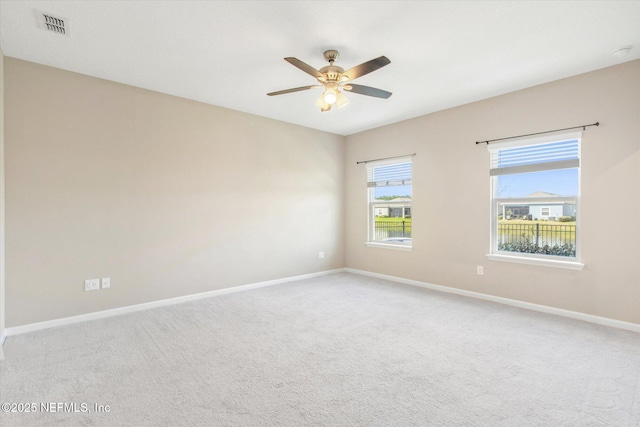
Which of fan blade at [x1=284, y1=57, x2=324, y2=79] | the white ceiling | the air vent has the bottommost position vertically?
fan blade at [x1=284, y1=57, x2=324, y2=79]

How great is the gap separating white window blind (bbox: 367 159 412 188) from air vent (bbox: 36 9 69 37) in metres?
4.42

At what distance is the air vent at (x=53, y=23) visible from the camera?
2420 mm

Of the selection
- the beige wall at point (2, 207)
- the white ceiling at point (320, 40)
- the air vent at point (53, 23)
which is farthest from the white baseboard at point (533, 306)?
the air vent at point (53, 23)

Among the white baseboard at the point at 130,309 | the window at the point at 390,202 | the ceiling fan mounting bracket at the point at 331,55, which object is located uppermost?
the ceiling fan mounting bracket at the point at 331,55

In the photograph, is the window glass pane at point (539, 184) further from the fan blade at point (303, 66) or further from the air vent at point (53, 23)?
the air vent at point (53, 23)

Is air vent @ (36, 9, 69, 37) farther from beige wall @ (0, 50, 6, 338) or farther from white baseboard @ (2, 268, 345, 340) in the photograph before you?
white baseboard @ (2, 268, 345, 340)

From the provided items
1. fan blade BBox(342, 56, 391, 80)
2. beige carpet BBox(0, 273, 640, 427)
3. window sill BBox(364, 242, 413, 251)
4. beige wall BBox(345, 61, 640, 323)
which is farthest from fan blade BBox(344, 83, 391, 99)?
window sill BBox(364, 242, 413, 251)

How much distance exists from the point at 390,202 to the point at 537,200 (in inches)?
87.7

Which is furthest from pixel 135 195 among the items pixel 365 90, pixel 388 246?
pixel 388 246

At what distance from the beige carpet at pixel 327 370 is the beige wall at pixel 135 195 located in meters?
0.55

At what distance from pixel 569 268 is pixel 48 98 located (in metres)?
5.96

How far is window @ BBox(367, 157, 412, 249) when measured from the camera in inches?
207

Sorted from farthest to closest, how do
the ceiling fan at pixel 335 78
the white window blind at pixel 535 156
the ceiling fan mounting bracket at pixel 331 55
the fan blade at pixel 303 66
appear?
the white window blind at pixel 535 156, the ceiling fan mounting bracket at pixel 331 55, the ceiling fan at pixel 335 78, the fan blade at pixel 303 66

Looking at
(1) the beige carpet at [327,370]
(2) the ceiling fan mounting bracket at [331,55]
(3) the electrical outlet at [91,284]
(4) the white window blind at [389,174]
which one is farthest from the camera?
(4) the white window blind at [389,174]
